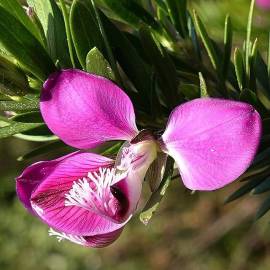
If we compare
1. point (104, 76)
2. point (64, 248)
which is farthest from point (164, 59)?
point (64, 248)

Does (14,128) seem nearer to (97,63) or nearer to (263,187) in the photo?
(97,63)

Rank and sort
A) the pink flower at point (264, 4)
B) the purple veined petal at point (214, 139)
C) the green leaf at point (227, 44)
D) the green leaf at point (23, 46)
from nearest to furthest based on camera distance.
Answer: the purple veined petal at point (214, 139), the green leaf at point (23, 46), the green leaf at point (227, 44), the pink flower at point (264, 4)

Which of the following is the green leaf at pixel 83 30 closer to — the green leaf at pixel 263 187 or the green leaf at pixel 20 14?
the green leaf at pixel 20 14

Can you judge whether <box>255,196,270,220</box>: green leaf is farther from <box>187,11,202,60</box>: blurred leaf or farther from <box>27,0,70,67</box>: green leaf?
<box>27,0,70,67</box>: green leaf

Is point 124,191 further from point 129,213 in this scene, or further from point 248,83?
point 248,83

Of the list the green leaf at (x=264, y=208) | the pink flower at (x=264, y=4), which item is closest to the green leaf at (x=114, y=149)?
the green leaf at (x=264, y=208)

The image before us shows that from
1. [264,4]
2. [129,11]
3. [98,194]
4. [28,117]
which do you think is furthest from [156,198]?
[264,4]

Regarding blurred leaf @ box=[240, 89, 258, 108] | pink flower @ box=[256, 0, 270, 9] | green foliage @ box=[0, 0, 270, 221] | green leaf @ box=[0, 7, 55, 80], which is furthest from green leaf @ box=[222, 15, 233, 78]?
pink flower @ box=[256, 0, 270, 9]
